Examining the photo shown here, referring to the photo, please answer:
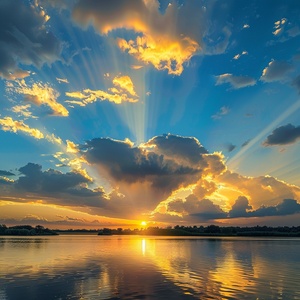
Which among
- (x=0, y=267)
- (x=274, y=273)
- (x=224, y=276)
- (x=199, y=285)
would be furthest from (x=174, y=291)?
(x=0, y=267)

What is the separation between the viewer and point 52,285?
1502 inches

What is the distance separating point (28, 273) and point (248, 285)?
107ft

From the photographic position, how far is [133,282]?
41062 mm

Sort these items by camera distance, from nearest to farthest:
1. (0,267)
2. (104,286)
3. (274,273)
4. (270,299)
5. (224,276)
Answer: (270,299), (104,286), (224,276), (274,273), (0,267)

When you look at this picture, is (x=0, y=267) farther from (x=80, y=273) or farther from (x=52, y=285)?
(x=52, y=285)

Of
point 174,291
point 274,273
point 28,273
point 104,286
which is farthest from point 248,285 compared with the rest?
point 28,273

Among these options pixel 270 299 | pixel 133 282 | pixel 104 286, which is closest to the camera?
pixel 270 299

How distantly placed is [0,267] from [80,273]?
1630 centimetres

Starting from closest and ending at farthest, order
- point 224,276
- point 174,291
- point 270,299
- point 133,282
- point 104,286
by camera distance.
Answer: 1. point 270,299
2. point 174,291
3. point 104,286
4. point 133,282
5. point 224,276

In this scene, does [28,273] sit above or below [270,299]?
above

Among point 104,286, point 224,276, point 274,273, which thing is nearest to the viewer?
point 104,286

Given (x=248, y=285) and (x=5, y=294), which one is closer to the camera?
(x=5, y=294)

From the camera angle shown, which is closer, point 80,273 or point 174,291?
point 174,291

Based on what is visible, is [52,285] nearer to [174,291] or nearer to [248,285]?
[174,291]
